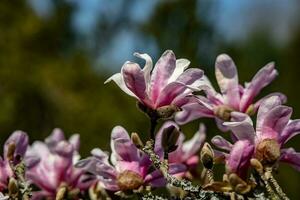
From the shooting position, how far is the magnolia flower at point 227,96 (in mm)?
947

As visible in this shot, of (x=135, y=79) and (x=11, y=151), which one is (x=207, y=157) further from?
(x=11, y=151)

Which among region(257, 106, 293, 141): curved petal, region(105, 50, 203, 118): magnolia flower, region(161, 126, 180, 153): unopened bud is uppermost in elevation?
region(105, 50, 203, 118): magnolia flower

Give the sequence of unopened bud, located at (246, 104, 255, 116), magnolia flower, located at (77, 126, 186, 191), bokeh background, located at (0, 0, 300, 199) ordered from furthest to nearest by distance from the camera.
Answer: bokeh background, located at (0, 0, 300, 199)
unopened bud, located at (246, 104, 255, 116)
magnolia flower, located at (77, 126, 186, 191)

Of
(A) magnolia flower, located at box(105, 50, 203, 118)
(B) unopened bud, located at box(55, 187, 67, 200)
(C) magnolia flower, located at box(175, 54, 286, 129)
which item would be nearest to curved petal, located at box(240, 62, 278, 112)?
(C) magnolia flower, located at box(175, 54, 286, 129)

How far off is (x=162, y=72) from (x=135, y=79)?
0.04 m

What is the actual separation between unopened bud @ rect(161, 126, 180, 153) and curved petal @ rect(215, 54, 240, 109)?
158mm

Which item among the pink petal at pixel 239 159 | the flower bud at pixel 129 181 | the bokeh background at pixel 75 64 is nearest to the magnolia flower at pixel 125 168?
the flower bud at pixel 129 181

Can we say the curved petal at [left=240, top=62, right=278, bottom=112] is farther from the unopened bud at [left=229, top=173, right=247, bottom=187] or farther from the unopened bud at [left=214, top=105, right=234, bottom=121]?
the unopened bud at [left=229, top=173, right=247, bottom=187]

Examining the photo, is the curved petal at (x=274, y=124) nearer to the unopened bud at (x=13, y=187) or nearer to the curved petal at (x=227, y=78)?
the curved petal at (x=227, y=78)

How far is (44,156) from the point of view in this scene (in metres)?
1.08

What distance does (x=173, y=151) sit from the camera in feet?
2.93

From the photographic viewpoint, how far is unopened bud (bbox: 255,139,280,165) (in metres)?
0.81

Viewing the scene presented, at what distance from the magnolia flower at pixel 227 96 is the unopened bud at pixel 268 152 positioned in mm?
132

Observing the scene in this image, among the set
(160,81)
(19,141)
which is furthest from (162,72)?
(19,141)
